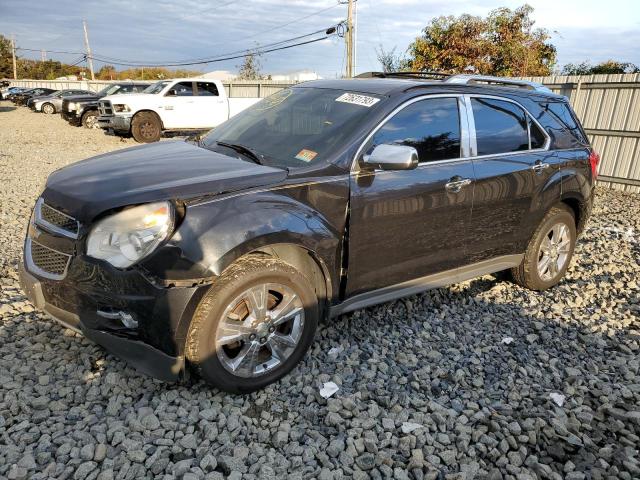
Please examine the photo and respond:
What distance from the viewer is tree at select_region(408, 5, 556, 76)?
18.0 m

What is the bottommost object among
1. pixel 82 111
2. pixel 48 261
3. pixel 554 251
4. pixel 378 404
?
pixel 378 404

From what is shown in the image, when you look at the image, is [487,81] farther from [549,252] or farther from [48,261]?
[48,261]

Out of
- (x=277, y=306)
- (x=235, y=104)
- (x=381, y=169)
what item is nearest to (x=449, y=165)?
(x=381, y=169)

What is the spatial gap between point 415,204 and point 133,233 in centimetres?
187

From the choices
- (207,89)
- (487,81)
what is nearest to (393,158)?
(487,81)

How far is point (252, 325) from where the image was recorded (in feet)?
9.51

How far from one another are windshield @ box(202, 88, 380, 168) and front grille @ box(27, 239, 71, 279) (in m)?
1.33

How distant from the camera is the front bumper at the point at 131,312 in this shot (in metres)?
2.55

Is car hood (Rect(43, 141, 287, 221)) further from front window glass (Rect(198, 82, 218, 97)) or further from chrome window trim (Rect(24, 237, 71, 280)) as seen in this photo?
front window glass (Rect(198, 82, 218, 97))

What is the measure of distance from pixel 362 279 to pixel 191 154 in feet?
4.80

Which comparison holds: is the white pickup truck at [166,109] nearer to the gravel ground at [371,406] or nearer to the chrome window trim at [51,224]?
the gravel ground at [371,406]

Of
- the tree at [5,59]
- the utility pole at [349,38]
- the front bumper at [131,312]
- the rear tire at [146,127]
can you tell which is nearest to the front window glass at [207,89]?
the rear tire at [146,127]

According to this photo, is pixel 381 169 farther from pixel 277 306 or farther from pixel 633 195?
pixel 633 195

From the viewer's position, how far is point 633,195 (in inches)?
395
